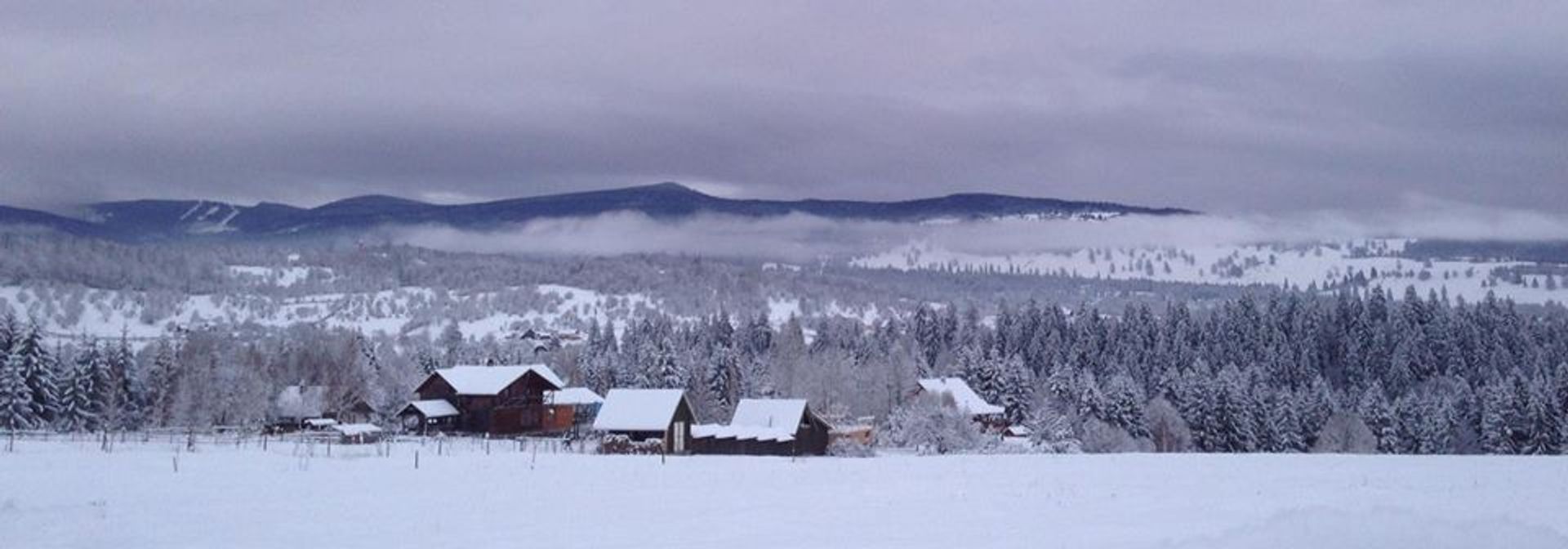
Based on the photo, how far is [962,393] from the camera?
314 ft

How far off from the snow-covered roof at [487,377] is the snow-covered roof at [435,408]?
1.56 meters

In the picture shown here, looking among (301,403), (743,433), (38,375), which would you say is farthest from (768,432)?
(38,375)

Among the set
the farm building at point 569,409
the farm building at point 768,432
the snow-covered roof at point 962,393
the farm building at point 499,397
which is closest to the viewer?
the farm building at point 768,432

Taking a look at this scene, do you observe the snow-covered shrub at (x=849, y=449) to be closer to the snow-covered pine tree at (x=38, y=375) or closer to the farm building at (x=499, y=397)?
the farm building at (x=499, y=397)

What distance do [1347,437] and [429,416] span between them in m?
65.5

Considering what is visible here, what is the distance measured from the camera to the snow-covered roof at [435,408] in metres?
83.6

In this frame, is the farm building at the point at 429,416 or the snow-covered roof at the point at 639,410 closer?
the snow-covered roof at the point at 639,410

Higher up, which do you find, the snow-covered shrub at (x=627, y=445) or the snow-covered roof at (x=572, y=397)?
the snow-covered shrub at (x=627, y=445)

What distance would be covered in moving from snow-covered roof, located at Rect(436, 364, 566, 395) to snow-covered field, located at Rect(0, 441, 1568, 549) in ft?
123

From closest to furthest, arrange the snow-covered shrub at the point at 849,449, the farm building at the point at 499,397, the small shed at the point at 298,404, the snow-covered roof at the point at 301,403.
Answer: the snow-covered shrub at the point at 849,449
the farm building at the point at 499,397
the small shed at the point at 298,404
the snow-covered roof at the point at 301,403

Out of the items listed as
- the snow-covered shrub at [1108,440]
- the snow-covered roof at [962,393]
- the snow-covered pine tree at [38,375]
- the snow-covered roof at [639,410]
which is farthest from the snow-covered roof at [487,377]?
the snow-covered shrub at [1108,440]

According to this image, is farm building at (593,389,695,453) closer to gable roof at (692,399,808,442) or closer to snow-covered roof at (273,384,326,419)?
gable roof at (692,399,808,442)

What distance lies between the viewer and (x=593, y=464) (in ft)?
138

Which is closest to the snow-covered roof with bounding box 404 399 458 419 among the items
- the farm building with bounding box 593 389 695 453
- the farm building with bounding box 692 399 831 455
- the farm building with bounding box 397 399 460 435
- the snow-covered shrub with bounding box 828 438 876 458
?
the farm building with bounding box 397 399 460 435
